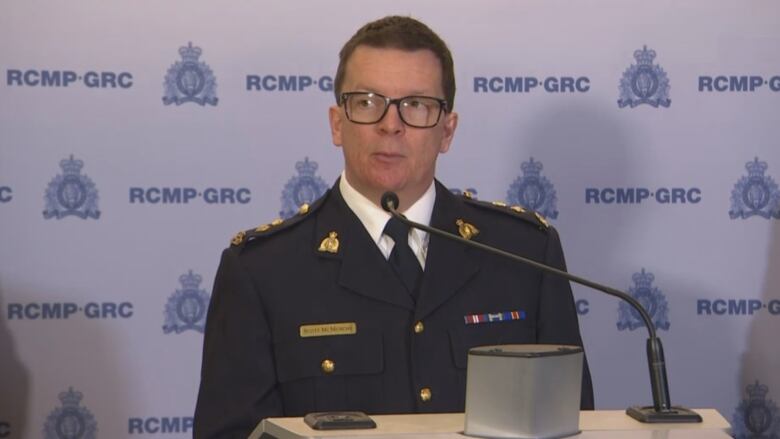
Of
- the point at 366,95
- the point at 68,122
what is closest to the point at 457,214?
the point at 366,95

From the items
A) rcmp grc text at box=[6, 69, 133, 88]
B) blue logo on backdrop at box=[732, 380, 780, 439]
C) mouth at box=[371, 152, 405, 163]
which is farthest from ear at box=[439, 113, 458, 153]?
blue logo on backdrop at box=[732, 380, 780, 439]

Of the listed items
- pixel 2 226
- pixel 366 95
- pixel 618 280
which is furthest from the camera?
pixel 618 280

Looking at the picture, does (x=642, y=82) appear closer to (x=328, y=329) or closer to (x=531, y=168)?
(x=531, y=168)

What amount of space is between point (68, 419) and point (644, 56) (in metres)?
1.71

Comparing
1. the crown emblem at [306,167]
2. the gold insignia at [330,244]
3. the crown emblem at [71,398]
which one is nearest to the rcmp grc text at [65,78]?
the crown emblem at [306,167]

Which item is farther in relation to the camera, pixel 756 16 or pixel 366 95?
pixel 756 16

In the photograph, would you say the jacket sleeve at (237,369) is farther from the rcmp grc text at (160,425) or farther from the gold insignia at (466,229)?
the rcmp grc text at (160,425)

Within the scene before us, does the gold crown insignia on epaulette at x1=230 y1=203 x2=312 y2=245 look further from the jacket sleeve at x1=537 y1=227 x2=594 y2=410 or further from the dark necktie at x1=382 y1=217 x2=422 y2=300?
the jacket sleeve at x1=537 y1=227 x2=594 y2=410

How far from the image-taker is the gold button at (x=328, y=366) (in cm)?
213

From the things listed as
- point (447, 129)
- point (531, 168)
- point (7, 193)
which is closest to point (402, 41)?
point (447, 129)

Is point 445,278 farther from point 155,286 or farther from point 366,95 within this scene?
point 155,286

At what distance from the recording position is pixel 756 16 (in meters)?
3.21

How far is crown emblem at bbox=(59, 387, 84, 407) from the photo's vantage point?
117 inches

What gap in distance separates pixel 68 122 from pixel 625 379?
1551mm
